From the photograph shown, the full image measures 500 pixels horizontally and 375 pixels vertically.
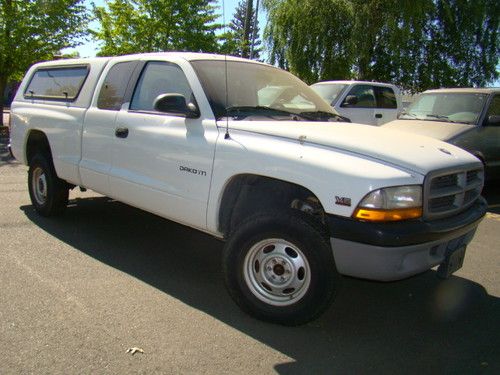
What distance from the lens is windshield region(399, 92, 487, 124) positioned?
330 inches

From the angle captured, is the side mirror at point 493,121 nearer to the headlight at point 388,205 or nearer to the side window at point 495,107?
the side window at point 495,107

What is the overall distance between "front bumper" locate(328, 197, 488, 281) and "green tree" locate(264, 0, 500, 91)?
16.5m

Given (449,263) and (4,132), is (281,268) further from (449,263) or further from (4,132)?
(4,132)

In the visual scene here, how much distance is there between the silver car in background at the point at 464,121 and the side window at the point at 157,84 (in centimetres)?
475

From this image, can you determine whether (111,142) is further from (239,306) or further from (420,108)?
(420,108)

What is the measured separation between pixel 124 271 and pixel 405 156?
2.57 m

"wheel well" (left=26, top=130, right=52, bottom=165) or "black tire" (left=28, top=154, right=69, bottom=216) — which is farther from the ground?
"wheel well" (left=26, top=130, right=52, bottom=165)

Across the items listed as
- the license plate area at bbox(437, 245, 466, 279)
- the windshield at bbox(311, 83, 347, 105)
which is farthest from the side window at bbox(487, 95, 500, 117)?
the license plate area at bbox(437, 245, 466, 279)

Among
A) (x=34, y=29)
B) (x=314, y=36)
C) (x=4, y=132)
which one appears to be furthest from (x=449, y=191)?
(x=314, y=36)

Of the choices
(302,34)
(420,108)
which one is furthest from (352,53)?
(420,108)

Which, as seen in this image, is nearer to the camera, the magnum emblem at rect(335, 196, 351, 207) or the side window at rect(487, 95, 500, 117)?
the magnum emblem at rect(335, 196, 351, 207)

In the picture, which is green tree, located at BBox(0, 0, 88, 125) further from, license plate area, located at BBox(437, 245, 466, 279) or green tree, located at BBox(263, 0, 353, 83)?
license plate area, located at BBox(437, 245, 466, 279)

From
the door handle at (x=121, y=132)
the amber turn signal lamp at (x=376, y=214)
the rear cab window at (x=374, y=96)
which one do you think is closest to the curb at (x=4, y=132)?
the rear cab window at (x=374, y=96)

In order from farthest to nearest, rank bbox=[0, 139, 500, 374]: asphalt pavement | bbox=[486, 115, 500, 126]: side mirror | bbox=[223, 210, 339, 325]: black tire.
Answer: bbox=[486, 115, 500, 126]: side mirror
bbox=[223, 210, 339, 325]: black tire
bbox=[0, 139, 500, 374]: asphalt pavement
